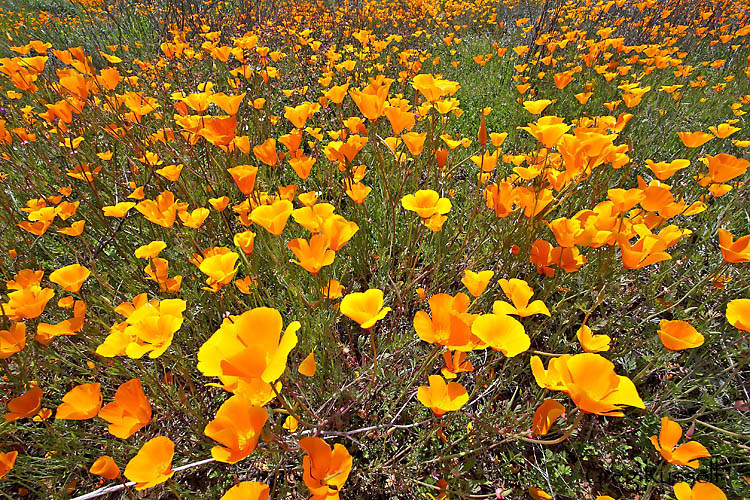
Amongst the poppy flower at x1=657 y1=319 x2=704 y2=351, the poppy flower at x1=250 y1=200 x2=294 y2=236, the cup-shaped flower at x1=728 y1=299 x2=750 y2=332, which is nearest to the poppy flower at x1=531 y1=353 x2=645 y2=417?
the poppy flower at x1=657 y1=319 x2=704 y2=351

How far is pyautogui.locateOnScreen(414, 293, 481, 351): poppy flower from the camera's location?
1.12 metres

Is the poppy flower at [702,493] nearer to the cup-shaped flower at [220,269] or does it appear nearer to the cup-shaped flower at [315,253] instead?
the cup-shaped flower at [315,253]

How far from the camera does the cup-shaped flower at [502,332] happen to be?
1095mm

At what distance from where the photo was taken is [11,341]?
1.30 metres

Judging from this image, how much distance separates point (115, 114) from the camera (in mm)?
2654

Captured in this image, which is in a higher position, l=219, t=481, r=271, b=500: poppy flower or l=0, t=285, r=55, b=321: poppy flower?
l=0, t=285, r=55, b=321: poppy flower

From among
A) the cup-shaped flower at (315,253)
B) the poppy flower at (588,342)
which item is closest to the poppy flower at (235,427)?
the cup-shaped flower at (315,253)

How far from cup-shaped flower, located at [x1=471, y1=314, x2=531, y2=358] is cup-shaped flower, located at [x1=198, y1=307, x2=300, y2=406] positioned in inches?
21.8

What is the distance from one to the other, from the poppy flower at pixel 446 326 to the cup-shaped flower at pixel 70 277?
1401 millimetres

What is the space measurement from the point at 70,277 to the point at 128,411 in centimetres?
77

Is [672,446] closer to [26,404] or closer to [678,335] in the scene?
[678,335]

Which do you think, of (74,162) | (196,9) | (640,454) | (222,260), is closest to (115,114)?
(74,162)

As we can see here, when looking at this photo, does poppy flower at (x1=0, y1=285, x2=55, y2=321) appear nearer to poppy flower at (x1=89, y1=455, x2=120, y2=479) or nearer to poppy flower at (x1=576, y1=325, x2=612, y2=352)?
poppy flower at (x1=89, y1=455, x2=120, y2=479)

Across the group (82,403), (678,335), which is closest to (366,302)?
(82,403)
